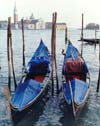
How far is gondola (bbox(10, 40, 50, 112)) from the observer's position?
51.0ft

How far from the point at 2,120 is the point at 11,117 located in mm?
829

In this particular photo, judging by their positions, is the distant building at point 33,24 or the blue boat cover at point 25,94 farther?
the distant building at point 33,24

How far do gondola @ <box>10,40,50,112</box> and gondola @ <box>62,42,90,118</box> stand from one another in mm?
1096

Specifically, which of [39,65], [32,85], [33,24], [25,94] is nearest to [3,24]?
[33,24]

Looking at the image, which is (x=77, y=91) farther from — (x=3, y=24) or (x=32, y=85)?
(x=3, y=24)

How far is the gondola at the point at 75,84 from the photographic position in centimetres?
1548

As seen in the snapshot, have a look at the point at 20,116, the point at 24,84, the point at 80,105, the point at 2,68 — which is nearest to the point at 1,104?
the point at 24,84

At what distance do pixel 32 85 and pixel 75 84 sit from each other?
1881 millimetres

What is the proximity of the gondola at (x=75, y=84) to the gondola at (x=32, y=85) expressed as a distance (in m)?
1.10

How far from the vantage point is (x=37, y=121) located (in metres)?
15.9

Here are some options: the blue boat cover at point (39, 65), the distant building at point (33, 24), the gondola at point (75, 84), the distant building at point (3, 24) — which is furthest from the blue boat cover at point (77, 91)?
the distant building at point (33, 24)

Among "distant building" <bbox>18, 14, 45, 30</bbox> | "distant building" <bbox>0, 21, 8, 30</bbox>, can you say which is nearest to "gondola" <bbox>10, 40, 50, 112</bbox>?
"distant building" <bbox>0, 21, 8, 30</bbox>

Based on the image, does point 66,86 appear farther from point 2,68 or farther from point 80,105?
point 2,68

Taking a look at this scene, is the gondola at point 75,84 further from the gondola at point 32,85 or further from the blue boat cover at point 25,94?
the blue boat cover at point 25,94
